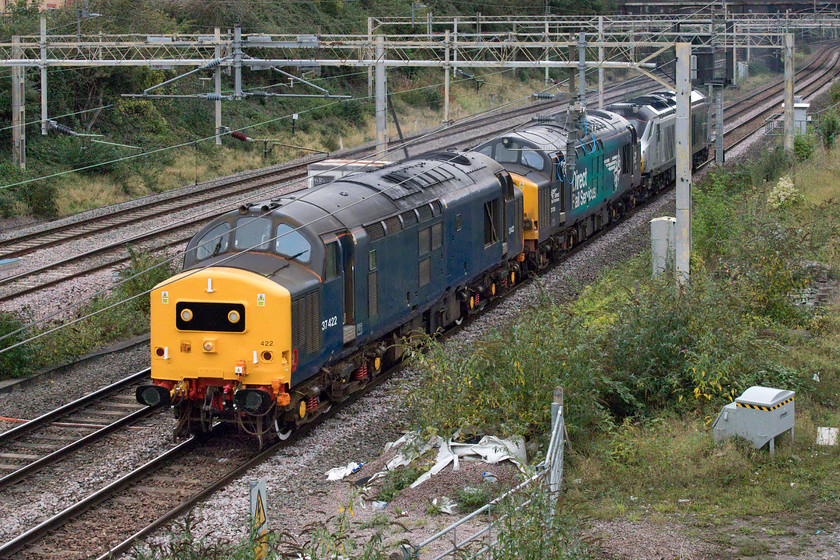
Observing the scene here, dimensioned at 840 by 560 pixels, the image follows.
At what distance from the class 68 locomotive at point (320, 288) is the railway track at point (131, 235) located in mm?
8899

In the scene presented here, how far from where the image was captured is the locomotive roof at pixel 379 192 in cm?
1474

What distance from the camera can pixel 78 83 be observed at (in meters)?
44.9

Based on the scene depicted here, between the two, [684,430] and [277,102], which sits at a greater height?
[277,102]

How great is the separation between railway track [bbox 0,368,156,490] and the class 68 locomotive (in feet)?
4.80

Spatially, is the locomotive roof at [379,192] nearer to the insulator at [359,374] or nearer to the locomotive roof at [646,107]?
the insulator at [359,374]

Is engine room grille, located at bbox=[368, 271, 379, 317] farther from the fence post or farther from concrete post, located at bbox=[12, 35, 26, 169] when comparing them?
concrete post, located at bbox=[12, 35, 26, 169]

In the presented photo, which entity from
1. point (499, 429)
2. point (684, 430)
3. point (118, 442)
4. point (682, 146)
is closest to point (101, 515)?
point (118, 442)

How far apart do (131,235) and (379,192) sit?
1345cm

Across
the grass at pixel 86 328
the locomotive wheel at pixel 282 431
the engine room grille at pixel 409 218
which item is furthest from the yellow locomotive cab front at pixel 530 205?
the locomotive wheel at pixel 282 431

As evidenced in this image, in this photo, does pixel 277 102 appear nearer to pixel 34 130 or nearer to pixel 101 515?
pixel 34 130

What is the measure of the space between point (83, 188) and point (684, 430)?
27081 mm

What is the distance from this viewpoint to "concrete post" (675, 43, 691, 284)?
59.5 ft

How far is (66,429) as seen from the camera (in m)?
15.1

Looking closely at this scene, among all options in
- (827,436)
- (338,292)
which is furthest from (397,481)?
(827,436)
